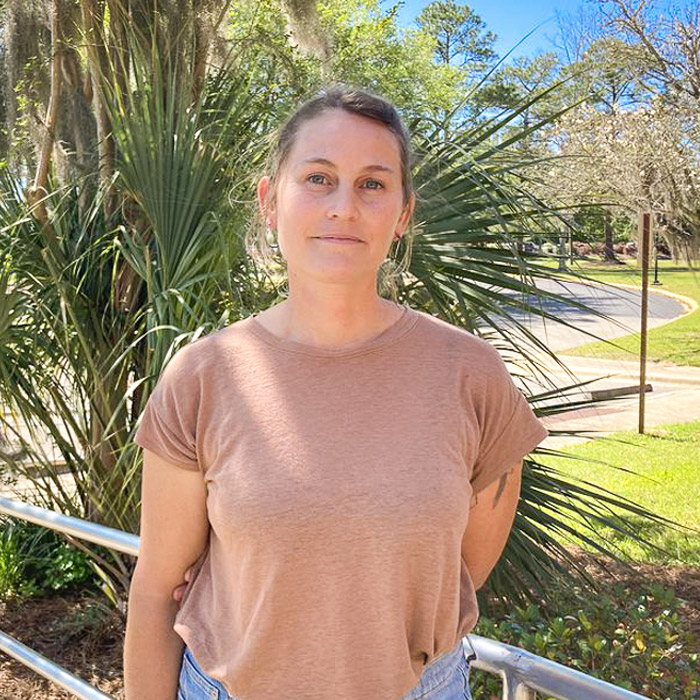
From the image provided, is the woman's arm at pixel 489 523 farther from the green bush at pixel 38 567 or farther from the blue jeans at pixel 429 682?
the green bush at pixel 38 567

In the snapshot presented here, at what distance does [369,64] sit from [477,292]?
85.5 ft

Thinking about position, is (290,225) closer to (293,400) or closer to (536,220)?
(293,400)

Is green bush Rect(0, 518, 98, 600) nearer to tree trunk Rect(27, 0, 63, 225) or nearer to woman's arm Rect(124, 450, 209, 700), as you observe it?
tree trunk Rect(27, 0, 63, 225)

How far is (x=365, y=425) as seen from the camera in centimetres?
139

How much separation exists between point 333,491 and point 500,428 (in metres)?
0.30

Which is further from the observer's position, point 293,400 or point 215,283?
point 215,283

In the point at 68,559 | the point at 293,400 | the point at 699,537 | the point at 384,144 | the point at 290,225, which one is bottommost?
the point at 699,537

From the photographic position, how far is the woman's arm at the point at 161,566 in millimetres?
1444

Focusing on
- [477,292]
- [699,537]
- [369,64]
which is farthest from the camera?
[369,64]

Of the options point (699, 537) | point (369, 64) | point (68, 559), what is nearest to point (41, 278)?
point (68, 559)

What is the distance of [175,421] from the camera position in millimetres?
1424

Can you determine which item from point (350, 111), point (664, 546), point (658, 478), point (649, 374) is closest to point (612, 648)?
point (350, 111)

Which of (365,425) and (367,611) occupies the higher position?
(365,425)

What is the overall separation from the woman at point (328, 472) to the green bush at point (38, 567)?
355 centimetres
